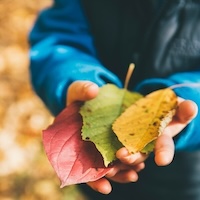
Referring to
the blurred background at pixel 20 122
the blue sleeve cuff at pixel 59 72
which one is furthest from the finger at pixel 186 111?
the blurred background at pixel 20 122

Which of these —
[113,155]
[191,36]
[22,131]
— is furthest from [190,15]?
[22,131]

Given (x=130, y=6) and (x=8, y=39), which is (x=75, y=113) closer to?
(x=130, y=6)

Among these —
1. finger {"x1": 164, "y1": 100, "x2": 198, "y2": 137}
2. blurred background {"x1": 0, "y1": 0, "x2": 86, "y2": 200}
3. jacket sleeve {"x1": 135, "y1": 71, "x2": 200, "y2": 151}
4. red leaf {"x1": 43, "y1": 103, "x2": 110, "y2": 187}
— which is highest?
red leaf {"x1": 43, "y1": 103, "x2": 110, "y2": 187}

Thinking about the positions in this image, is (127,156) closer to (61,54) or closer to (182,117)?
(182,117)

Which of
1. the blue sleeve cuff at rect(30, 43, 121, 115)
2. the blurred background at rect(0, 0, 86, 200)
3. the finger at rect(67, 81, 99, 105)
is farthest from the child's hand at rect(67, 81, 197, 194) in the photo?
the blurred background at rect(0, 0, 86, 200)

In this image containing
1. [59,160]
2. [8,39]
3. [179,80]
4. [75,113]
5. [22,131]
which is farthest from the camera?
[8,39]

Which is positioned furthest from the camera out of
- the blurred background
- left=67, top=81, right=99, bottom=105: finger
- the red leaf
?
the blurred background

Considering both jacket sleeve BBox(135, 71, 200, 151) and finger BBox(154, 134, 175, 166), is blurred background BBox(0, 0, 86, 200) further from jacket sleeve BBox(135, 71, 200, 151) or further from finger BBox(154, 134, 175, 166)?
finger BBox(154, 134, 175, 166)
